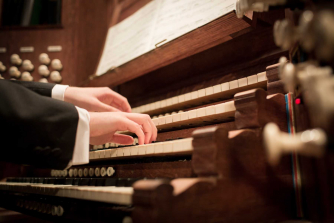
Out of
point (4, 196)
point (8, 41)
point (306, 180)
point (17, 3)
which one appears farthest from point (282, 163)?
point (17, 3)

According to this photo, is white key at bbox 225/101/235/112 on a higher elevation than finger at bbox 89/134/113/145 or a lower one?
higher

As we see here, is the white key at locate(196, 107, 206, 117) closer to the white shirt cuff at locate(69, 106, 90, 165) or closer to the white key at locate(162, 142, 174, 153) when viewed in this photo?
the white key at locate(162, 142, 174, 153)

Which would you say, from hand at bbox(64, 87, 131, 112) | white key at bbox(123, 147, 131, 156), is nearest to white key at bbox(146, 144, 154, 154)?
white key at bbox(123, 147, 131, 156)

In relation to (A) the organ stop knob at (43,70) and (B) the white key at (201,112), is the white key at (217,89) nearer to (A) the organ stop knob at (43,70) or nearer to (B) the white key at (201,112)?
(B) the white key at (201,112)

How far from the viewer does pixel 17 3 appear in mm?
3150

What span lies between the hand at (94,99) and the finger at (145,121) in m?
0.34

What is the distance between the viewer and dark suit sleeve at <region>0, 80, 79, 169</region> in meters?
0.93

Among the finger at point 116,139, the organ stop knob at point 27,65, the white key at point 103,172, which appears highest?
the organ stop knob at point 27,65

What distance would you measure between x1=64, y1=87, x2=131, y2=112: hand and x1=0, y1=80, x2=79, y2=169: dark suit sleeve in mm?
478

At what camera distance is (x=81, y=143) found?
1.04m

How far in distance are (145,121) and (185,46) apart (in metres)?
0.65

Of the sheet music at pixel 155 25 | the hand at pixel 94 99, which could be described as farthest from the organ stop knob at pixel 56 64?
the hand at pixel 94 99

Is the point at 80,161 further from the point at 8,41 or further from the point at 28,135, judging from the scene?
the point at 8,41

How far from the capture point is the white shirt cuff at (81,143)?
102cm
